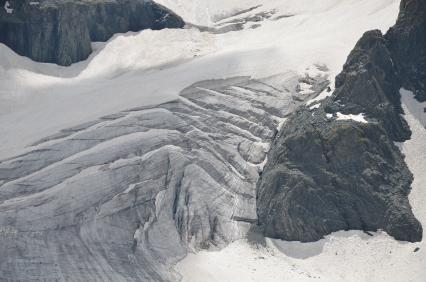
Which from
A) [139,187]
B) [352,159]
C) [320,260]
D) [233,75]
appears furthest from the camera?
→ [233,75]

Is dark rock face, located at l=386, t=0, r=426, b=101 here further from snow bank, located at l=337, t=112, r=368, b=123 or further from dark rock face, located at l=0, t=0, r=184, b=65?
dark rock face, located at l=0, t=0, r=184, b=65

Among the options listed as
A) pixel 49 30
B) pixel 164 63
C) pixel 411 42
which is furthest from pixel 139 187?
pixel 49 30

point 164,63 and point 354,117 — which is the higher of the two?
point 354,117

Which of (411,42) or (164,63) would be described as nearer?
(411,42)

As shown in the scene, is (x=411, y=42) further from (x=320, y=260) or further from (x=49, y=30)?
(x=49, y=30)

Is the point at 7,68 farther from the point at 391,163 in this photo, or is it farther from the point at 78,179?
the point at 391,163

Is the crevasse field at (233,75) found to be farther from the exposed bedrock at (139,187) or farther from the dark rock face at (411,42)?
the dark rock face at (411,42)
